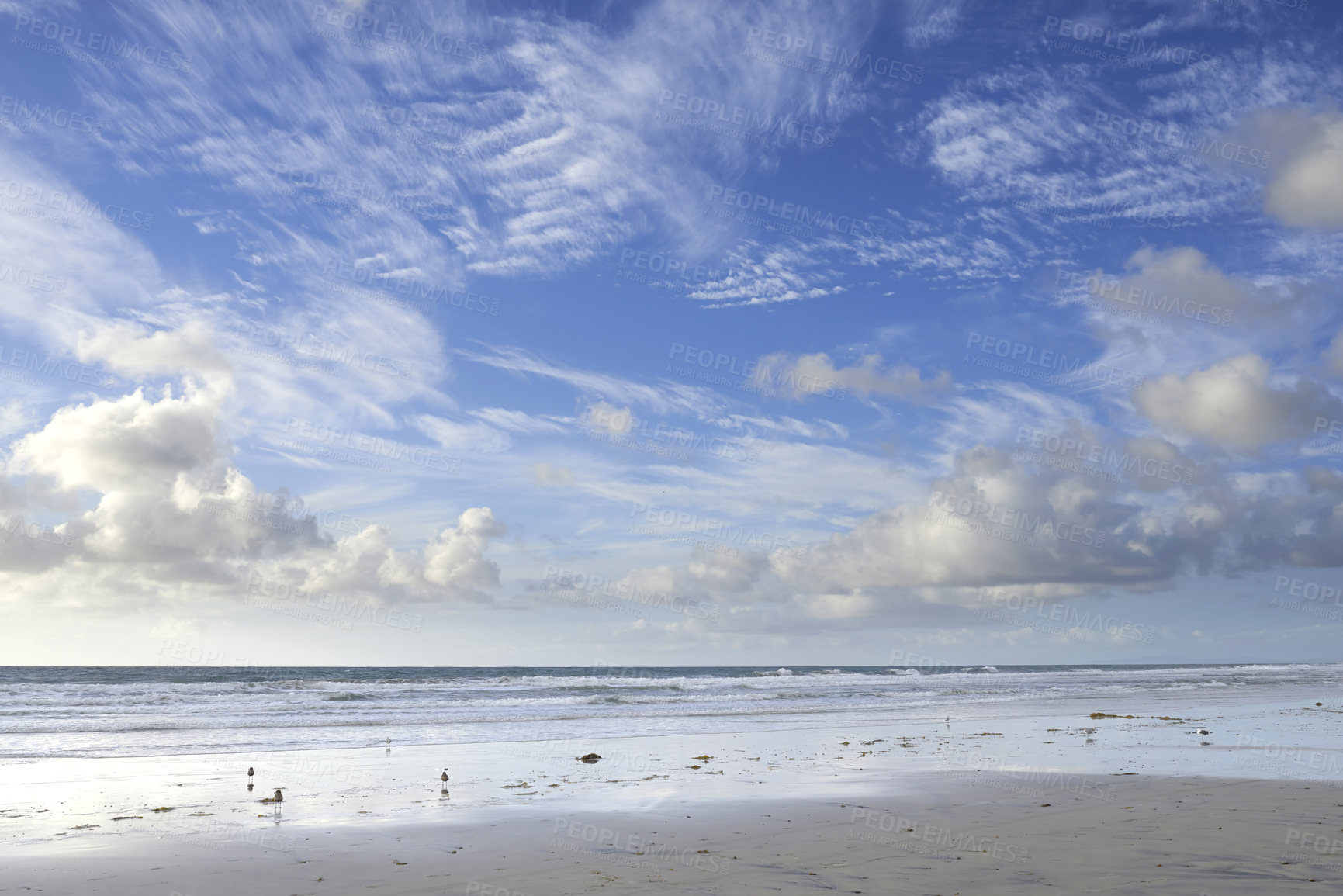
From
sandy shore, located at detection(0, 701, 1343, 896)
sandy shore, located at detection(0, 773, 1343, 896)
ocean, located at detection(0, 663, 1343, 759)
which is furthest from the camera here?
ocean, located at detection(0, 663, 1343, 759)

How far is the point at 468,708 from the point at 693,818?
1107 inches

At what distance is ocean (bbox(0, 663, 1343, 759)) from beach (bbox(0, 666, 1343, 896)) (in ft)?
9.28

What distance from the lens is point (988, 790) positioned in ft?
47.9

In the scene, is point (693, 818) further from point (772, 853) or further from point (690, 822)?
point (772, 853)

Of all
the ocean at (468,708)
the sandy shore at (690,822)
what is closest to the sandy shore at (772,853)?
the sandy shore at (690,822)

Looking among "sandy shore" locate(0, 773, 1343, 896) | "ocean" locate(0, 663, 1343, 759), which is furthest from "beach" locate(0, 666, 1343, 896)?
"ocean" locate(0, 663, 1343, 759)

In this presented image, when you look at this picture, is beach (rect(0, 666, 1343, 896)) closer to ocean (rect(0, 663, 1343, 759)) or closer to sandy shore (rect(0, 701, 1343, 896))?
sandy shore (rect(0, 701, 1343, 896))

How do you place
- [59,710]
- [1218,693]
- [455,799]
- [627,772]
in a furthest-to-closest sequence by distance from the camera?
[1218,693] → [59,710] → [627,772] → [455,799]

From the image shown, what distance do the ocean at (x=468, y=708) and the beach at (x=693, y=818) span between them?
2828 mm

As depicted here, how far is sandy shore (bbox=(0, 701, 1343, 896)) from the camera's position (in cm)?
879

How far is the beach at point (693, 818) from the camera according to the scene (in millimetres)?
8836

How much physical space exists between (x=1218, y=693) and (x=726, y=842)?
49.3 m

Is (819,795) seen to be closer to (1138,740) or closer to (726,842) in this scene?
(726,842)

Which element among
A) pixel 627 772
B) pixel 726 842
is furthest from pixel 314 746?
pixel 726 842
